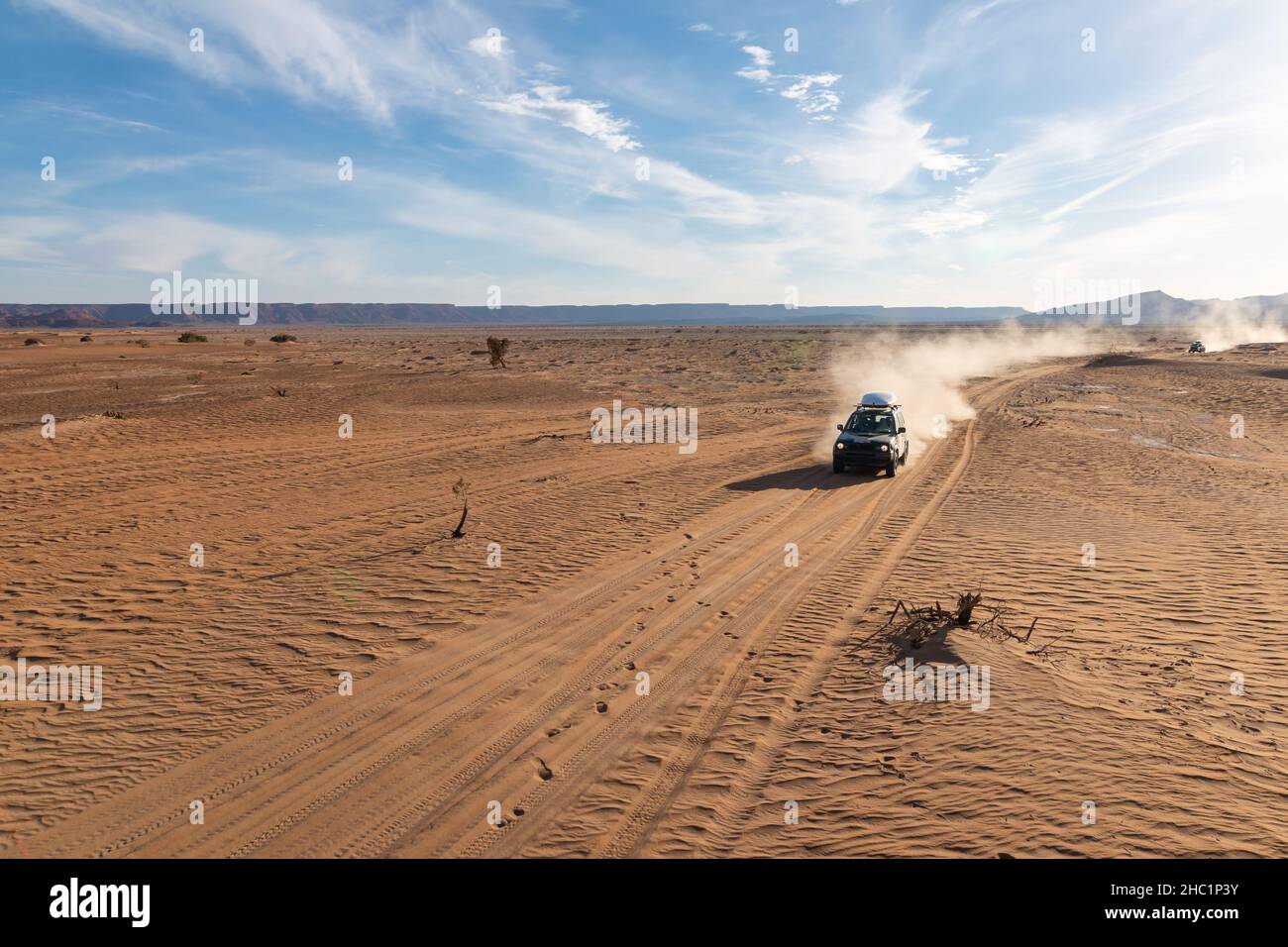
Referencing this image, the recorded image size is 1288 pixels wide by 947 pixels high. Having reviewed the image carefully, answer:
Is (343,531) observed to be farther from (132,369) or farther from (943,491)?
(132,369)

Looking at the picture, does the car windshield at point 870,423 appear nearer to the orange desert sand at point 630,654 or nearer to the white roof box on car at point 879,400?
the white roof box on car at point 879,400

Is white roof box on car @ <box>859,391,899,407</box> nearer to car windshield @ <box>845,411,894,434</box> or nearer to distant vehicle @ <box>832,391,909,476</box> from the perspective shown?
distant vehicle @ <box>832,391,909,476</box>

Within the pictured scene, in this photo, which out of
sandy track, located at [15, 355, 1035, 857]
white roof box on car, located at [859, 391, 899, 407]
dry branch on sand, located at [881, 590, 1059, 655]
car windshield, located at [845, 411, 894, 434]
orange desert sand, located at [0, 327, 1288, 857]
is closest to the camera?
sandy track, located at [15, 355, 1035, 857]

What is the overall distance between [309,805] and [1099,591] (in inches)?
407

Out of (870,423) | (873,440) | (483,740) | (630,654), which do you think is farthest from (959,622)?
(870,423)

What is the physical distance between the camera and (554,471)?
60.1 ft

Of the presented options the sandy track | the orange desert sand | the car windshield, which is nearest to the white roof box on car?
the car windshield

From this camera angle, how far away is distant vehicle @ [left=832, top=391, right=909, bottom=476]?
18172mm

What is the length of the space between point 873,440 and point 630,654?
1244cm

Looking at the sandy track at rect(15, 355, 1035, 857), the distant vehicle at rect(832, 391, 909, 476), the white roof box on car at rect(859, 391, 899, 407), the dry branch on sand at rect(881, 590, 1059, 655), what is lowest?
the sandy track at rect(15, 355, 1035, 857)

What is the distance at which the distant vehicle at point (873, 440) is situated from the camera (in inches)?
715

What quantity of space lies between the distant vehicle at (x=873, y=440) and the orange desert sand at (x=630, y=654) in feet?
1.86

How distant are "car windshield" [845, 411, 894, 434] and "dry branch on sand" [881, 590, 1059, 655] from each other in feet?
35.0
